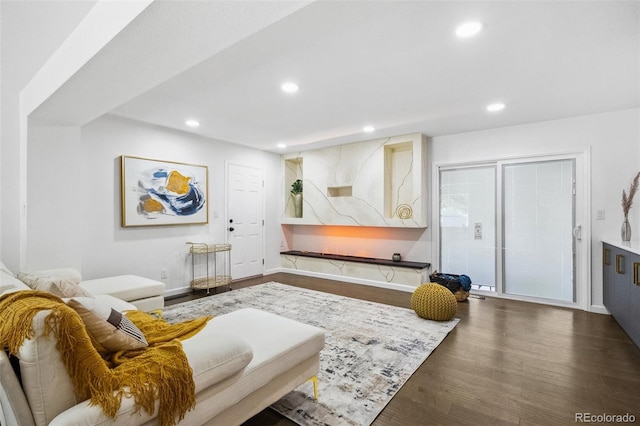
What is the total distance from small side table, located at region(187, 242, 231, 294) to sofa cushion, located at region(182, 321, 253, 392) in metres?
3.32

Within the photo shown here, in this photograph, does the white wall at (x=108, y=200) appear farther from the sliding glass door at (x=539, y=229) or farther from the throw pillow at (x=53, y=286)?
the sliding glass door at (x=539, y=229)

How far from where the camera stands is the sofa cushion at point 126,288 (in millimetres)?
2977

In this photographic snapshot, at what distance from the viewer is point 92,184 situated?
3.79m

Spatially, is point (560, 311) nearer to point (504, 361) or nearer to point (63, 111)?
point (504, 361)

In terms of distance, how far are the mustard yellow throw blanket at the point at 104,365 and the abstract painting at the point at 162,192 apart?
9.93ft

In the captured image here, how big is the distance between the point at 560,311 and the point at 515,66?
3.08m

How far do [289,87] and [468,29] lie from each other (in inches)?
64.0

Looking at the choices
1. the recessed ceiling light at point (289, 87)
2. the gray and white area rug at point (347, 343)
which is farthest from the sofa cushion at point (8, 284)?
the recessed ceiling light at point (289, 87)

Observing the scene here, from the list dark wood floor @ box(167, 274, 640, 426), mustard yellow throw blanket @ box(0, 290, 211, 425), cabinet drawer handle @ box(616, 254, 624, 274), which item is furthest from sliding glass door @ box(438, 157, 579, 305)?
mustard yellow throw blanket @ box(0, 290, 211, 425)

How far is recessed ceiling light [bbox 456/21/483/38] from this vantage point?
2.01m

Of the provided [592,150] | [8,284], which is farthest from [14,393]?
[592,150]

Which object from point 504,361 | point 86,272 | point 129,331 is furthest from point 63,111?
point 504,361

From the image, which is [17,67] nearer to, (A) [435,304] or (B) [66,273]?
(B) [66,273]

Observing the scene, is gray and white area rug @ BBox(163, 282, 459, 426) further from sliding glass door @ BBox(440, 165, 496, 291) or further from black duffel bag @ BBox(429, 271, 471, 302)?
sliding glass door @ BBox(440, 165, 496, 291)
